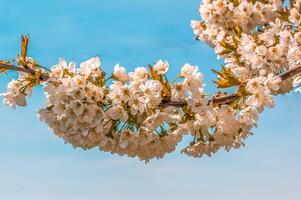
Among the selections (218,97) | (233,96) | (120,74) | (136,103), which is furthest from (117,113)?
(233,96)

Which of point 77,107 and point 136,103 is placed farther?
point 136,103

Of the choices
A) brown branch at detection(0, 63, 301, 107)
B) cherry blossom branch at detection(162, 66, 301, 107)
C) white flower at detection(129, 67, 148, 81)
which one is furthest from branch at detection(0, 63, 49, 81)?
cherry blossom branch at detection(162, 66, 301, 107)

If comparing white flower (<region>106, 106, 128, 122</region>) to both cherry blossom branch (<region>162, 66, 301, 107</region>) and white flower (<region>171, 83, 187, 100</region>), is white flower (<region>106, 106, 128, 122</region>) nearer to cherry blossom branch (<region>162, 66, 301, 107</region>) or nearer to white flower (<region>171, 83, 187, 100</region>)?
white flower (<region>171, 83, 187, 100</region>)

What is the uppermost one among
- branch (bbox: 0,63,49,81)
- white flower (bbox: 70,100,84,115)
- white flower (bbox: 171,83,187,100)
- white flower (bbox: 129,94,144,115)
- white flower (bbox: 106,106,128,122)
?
branch (bbox: 0,63,49,81)

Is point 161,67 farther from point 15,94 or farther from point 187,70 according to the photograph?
point 15,94

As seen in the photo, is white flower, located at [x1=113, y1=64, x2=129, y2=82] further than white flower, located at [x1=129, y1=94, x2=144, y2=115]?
Yes

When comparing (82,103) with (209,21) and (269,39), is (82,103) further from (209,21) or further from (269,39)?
(209,21)

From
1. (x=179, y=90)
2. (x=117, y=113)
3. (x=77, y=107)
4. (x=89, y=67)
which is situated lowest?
(x=77, y=107)

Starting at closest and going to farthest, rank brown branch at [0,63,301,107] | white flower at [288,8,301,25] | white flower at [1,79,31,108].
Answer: brown branch at [0,63,301,107] → white flower at [1,79,31,108] → white flower at [288,8,301,25]
